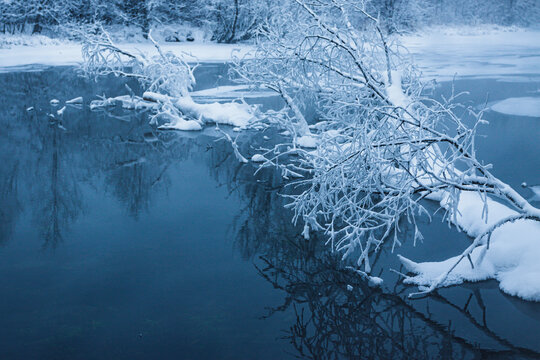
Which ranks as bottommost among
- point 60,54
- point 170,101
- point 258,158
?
point 258,158

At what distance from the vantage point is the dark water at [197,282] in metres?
5.36

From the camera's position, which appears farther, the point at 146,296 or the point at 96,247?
the point at 96,247

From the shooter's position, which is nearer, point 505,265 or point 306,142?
point 505,265

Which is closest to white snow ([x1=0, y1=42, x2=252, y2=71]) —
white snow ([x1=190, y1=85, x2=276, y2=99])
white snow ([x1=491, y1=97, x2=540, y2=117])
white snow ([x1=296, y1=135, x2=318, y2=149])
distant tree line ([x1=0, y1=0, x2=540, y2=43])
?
distant tree line ([x1=0, y1=0, x2=540, y2=43])

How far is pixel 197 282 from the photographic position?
6.59m

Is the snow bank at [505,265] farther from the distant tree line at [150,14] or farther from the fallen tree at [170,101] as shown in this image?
the distant tree line at [150,14]

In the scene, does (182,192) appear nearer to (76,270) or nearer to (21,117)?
(76,270)

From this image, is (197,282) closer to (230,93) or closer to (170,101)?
(170,101)

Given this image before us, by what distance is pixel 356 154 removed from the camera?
6.06 metres

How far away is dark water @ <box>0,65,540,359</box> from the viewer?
5359 millimetres

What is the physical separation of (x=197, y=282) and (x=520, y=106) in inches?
501

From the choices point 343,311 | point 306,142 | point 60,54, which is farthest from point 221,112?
point 60,54

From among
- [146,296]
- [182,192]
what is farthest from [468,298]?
[182,192]

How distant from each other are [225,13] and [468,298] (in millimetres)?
32000
